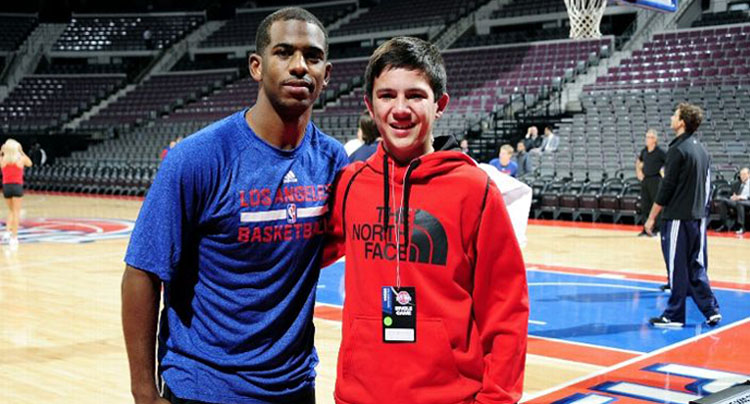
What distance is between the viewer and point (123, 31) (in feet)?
118

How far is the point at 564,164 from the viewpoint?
654 inches

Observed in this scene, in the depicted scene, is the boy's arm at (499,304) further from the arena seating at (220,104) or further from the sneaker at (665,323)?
the arena seating at (220,104)

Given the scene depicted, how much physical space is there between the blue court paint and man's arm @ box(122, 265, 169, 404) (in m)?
4.69

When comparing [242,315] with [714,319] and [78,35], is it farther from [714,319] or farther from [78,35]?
[78,35]

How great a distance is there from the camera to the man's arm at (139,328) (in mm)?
1967

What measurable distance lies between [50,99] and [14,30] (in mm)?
5407

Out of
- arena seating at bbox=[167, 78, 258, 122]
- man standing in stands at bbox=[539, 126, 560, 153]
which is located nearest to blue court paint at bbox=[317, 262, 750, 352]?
man standing in stands at bbox=[539, 126, 560, 153]

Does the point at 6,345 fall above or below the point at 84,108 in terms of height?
below

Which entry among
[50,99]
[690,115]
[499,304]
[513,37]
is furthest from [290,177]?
[50,99]

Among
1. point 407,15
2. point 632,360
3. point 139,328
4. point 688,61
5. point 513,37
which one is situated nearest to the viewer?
point 139,328

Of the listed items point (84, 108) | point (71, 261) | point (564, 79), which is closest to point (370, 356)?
point (71, 261)

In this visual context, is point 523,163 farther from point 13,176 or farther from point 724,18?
point 724,18

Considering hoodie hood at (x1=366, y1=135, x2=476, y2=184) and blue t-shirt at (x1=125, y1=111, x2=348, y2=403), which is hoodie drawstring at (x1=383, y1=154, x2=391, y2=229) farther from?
blue t-shirt at (x1=125, y1=111, x2=348, y2=403)

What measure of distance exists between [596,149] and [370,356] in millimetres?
15299
